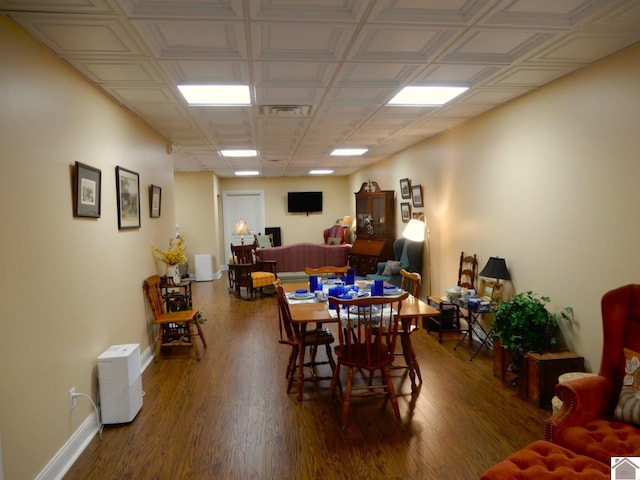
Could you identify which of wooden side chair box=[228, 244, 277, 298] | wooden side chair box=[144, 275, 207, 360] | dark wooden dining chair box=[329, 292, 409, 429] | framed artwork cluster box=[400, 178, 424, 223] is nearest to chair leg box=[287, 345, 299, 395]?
dark wooden dining chair box=[329, 292, 409, 429]

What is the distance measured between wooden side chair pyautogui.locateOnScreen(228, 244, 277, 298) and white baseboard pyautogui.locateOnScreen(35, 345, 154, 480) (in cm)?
418

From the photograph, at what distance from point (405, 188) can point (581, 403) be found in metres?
4.86

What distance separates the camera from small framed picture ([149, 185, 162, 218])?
4.21 metres

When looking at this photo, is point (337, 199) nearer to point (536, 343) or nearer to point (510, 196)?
point (510, 196)

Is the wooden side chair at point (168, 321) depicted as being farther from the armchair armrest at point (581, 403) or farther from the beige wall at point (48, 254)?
the armchair armrest at point (581, 403)

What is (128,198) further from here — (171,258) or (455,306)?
(455,306)

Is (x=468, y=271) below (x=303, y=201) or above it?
below

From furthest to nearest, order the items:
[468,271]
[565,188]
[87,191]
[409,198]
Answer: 1. [409,198]
2. [468,271]
3. [565,188]
4. [87,191]

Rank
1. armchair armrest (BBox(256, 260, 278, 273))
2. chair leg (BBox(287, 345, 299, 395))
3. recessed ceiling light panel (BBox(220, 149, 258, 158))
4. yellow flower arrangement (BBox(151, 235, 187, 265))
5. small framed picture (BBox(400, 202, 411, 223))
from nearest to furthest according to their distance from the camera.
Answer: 1. chair leg (BBox(287, 345, 299, 395))
2. yellow flower arrangement (BBox(151, 235, 187, 265))
3. recessed ceiling light panel (BBox(220, 149, 258, 158))
4. small framed picture (BBox(400, 202, 411, 223))
5. armchair armrest (BBox(256, 260, 278, 273))

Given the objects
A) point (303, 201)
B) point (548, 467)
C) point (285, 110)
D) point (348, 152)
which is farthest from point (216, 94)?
point (303, 201)

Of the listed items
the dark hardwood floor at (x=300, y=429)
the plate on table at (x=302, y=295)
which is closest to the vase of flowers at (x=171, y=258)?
the dark hardwood floor at (x=300, y=429)

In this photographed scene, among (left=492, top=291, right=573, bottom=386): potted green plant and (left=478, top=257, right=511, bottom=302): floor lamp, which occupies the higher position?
(left=478, top=257, right=511, bottom=302): floor lamp

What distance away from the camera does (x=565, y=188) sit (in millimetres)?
3105

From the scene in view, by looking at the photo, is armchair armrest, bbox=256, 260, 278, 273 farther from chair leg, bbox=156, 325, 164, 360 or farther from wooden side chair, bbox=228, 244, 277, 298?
chair leg, bbox=156, 325, 164, 360
